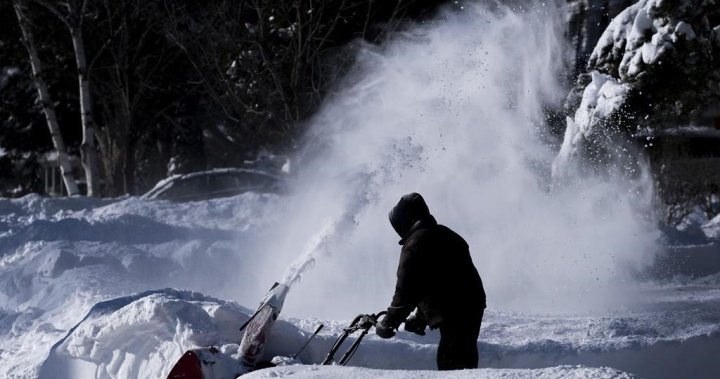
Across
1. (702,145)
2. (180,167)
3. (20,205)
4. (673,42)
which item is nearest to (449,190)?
(673,42)

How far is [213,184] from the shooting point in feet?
58.4

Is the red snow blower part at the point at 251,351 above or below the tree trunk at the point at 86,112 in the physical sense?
below

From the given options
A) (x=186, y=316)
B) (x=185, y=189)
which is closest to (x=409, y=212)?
(x=186, y=316)

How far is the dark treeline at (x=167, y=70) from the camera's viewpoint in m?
18.4

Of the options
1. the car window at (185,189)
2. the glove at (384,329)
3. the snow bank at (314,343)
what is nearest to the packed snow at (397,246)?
the snow bank at (314,343)

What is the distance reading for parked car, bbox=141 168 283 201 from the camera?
17.4 metres

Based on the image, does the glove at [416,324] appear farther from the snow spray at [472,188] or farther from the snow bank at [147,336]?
the snow spray at [472,188]

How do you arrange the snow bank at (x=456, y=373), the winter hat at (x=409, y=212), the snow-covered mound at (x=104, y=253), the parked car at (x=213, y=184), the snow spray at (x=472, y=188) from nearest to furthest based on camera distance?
1. the snow bank at (x=456, y=373)
2. the winter hat at (x=409, y=212)
3. the snow-covered mound at (x=104, y=253)
4. the snow spray at (x=472, y=188)
5. the parked car at (x=213, y=184)

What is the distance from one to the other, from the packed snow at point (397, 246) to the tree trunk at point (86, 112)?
3310 mm

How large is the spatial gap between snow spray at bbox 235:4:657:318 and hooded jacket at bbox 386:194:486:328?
4.98 m

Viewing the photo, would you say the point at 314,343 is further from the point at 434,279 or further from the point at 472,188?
the point at 472,188

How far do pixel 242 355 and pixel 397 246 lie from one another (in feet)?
22.6

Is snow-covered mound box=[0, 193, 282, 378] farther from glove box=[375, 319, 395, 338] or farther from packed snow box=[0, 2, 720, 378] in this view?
glove box=[375, 319, 395, 338]

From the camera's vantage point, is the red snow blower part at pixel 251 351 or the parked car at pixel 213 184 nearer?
the red snow blower part at pixel 251 351
